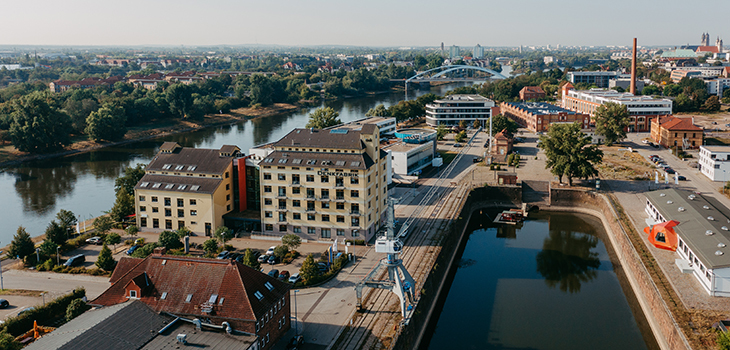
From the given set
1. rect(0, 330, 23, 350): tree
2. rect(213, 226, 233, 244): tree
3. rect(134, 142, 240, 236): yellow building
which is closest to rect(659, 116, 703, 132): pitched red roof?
rect(134, 142, 240, 236): yellow building

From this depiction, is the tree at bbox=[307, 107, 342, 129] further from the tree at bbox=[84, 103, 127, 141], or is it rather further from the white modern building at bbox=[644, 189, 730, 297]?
the white modern building at bbox=[644, 189, 730, 297]

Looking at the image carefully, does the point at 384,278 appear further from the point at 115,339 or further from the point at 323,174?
the point at 115,339

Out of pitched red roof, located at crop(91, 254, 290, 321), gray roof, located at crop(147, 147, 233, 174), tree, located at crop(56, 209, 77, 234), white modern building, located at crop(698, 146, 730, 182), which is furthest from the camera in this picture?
white modern building, located at crop(698, 146, 730, 182)

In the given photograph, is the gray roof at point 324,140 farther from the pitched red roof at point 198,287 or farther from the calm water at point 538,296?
the pitched red roof at point 198,287

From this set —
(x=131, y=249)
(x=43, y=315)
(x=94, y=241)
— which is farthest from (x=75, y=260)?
(x=43, y=315)

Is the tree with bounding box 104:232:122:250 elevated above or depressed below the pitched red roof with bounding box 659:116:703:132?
below

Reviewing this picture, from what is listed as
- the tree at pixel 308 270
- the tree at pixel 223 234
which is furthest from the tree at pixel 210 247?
the tree at pixel 308 270

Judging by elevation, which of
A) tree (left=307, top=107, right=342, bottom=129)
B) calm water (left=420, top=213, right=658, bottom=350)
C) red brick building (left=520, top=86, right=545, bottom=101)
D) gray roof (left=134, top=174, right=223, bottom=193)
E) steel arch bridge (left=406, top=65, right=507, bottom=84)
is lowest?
calm water (left=420, top=213, right=658, bottom=350)
